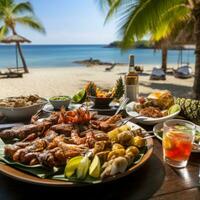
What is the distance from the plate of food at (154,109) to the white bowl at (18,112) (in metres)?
0.63

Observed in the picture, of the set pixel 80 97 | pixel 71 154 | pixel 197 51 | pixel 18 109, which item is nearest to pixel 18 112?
pixel 18 109

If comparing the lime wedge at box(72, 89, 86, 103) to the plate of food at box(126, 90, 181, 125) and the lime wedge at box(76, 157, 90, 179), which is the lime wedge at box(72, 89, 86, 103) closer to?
the plate of food at box(126, 90, 181, 125)

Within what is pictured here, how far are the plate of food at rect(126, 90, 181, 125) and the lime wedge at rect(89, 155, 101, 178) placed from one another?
653mm

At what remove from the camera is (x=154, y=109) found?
5.20 ft

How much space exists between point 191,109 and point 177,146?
22.5 inches

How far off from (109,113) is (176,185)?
90cm

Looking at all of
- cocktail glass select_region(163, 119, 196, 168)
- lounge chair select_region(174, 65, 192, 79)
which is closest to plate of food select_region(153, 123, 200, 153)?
cocktail glass select_region(163, 119, 196, 168)

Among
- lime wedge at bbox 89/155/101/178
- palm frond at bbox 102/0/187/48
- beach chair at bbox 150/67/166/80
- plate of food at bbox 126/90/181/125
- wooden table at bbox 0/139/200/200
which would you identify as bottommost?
beach chair at bbox 150/67/166/80

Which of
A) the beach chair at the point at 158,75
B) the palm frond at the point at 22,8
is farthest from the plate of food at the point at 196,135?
the palm frond at the point at 22,8

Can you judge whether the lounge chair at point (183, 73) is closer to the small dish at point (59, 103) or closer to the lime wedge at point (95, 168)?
the small dish at point (59, 103)

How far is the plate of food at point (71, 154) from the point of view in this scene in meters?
0.82

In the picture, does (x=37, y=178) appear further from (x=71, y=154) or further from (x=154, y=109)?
(x=154, y=109)

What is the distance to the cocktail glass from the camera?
39.3 inches

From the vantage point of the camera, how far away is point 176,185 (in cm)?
86
